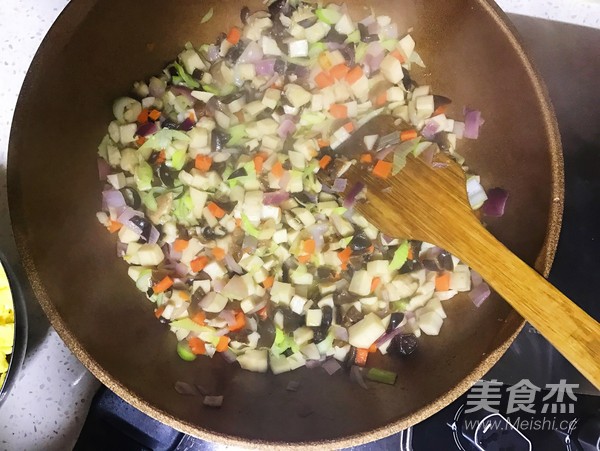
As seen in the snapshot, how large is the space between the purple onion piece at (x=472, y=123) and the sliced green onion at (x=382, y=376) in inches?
19.9

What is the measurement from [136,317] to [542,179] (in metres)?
0.83

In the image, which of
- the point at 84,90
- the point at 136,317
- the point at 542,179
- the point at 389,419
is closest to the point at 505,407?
the point at 389,419

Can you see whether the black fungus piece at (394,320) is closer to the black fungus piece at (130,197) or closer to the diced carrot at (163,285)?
the diced carrot at (163,285)

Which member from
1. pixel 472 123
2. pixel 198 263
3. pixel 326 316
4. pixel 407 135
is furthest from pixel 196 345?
pixel 472 123

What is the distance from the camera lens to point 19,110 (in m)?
1.01

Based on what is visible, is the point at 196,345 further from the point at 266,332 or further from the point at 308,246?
the point at 308,246

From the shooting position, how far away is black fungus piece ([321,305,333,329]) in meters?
1.17

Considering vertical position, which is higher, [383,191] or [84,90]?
[84,90]

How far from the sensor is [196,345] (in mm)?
1186

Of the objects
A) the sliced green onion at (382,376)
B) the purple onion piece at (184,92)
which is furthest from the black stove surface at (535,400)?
the purple onion piece at (184,92)

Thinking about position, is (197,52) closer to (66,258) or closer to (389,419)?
(66,258)

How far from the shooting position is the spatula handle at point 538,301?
2.98 ft

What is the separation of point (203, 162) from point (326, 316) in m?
0.40

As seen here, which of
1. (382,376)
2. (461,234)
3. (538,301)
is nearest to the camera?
(538,301)
